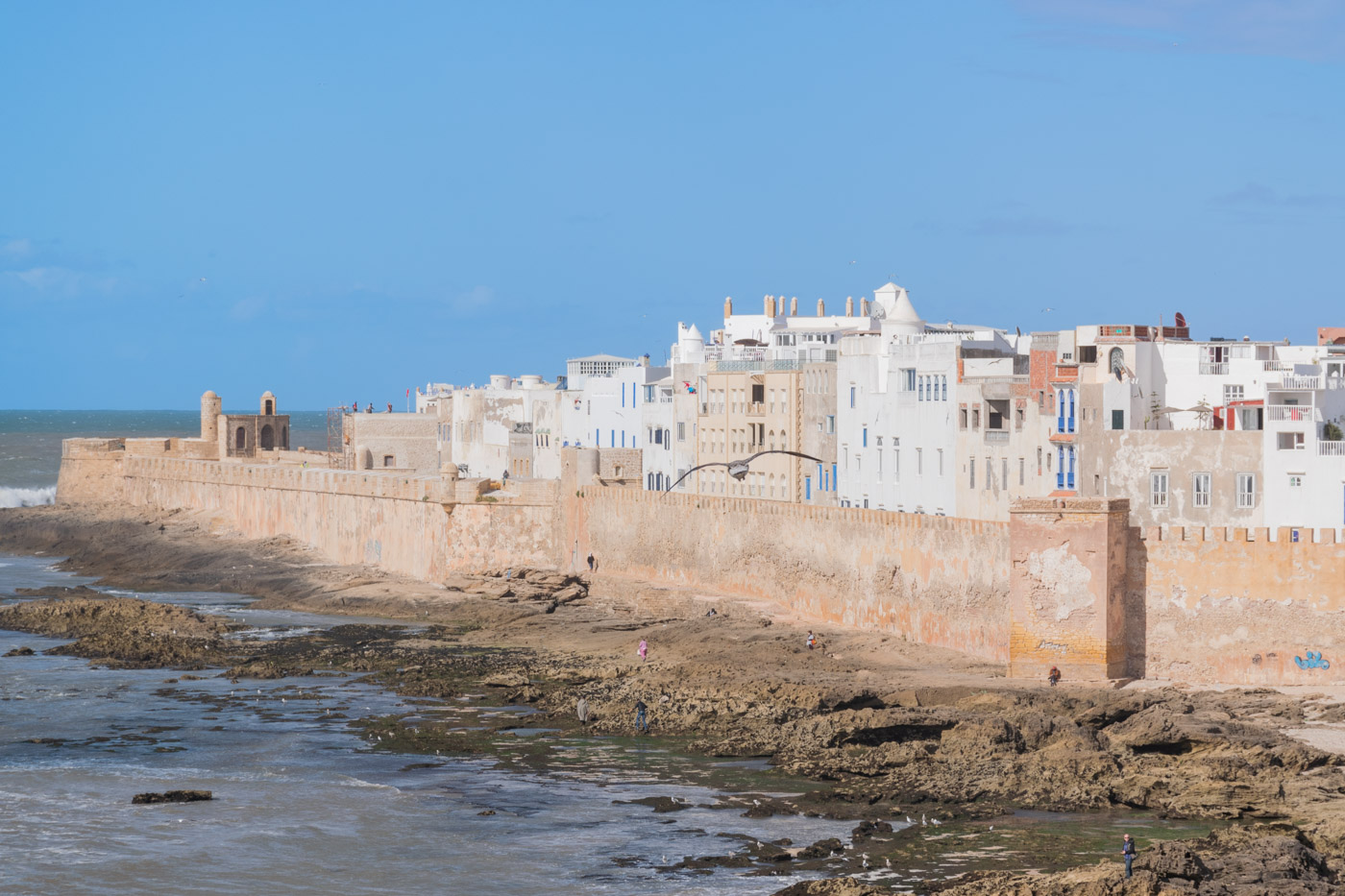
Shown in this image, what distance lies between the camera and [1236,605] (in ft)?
109

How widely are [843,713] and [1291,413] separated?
12.9 meters

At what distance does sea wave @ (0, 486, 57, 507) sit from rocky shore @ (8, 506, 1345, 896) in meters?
A: 45.7

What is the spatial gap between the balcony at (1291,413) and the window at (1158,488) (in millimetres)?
2502

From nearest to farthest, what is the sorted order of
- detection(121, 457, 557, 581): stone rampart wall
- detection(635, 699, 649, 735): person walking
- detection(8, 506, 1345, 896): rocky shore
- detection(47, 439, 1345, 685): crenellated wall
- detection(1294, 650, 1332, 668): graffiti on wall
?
detection(8, 506, 1345, 896): rocky shore, detection(1294, 650, 1332, 668): graffiti on wall, detection(47, 439, 1345, 685): crenellated wall, detection(635, 699, 649, 735): person walking, detection(121, 457, 557, 581): stone rampart wall

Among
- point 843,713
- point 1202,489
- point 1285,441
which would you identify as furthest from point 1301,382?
point 843,713

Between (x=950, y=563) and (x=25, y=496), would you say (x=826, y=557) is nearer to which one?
(x=950, y=563)

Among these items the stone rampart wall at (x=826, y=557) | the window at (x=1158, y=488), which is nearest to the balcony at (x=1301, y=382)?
the window at (x=1158, y=488)

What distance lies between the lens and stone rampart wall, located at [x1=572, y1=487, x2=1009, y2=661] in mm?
36531

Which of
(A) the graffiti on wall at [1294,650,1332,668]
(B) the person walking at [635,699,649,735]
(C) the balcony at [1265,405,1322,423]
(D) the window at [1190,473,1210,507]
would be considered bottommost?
(B) the person walking at [635,699,649,735]

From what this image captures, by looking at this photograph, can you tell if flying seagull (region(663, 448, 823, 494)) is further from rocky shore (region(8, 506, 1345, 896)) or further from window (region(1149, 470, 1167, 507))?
window (region(1149, 470, 1167, 507))

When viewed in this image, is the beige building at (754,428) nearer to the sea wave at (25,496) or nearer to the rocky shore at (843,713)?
the rocky shore at (843,713)

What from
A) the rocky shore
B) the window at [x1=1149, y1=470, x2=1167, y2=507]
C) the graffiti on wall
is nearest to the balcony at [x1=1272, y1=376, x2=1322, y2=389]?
the window at [x1=1149, y1=470, x2=1167, y2=507]

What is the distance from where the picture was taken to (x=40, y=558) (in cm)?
6912

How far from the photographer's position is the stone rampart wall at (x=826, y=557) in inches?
1438
